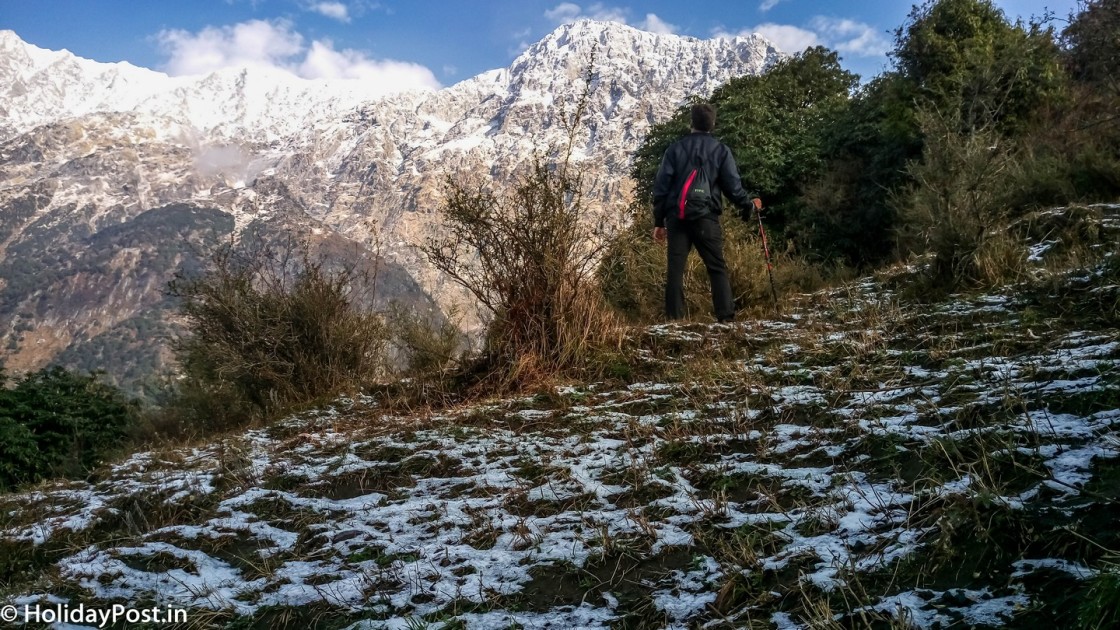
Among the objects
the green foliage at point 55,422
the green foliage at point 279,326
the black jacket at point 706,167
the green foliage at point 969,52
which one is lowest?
the green foliage at point 55,422

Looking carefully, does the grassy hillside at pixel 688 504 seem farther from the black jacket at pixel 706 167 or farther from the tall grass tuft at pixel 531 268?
the black jacket at pixel 706 167

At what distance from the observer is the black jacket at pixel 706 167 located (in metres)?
6.55

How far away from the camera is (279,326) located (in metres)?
7.98

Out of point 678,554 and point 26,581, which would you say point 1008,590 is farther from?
point 26,581

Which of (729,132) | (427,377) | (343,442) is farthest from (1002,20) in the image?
(343,442)

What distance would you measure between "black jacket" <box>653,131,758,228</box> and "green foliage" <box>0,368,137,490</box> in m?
9.36

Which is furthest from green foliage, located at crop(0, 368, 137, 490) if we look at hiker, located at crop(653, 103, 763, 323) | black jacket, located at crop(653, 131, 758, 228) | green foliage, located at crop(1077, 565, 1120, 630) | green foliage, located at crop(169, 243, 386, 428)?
green foliage, located at crop(1077, 565, 1120, 630)

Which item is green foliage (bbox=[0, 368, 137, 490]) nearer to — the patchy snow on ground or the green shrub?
the patchy snow on ground

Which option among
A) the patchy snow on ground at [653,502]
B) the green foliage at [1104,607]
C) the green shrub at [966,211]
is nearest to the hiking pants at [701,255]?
Result: the green shrub at [966,211]

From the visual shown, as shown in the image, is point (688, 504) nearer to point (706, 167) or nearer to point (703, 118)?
point (706, 167)

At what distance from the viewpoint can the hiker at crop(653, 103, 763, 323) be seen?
21.3 feet

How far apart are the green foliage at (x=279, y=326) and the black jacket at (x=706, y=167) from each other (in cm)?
386

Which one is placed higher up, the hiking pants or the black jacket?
the black jacket

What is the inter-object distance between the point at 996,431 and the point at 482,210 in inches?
151
